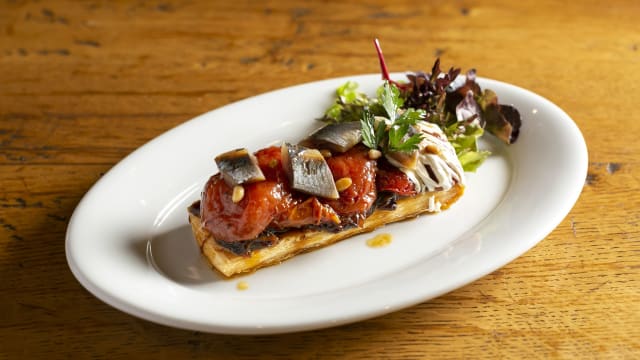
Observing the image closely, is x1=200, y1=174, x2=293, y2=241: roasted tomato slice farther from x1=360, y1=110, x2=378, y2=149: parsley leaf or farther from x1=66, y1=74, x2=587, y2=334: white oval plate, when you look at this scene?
x1=360, y1=110, x2=378, y2=149: parsley leaf

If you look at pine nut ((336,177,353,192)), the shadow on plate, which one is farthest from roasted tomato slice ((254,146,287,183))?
the shadow on plate

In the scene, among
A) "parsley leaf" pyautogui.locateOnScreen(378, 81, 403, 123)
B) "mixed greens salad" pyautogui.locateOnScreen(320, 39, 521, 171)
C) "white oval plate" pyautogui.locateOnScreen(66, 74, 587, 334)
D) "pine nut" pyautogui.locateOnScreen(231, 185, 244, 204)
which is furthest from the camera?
"mixed greens salad" pyautogui.locateOnScreen(320, 39, 521, 171)

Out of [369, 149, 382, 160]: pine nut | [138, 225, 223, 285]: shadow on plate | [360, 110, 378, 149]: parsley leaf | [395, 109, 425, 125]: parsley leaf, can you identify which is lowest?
[138, 225, 223, 285]: shadow on plate

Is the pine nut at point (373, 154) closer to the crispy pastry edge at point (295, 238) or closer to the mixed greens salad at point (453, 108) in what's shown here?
the crispy pastry edge at point (295, 238)

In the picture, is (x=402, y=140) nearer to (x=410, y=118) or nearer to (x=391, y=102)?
(x=410, y=118)

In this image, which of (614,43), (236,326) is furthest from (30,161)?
(614,43)

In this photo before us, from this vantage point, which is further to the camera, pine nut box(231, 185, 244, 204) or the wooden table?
pine nut box(231, 185, 244, 204)
